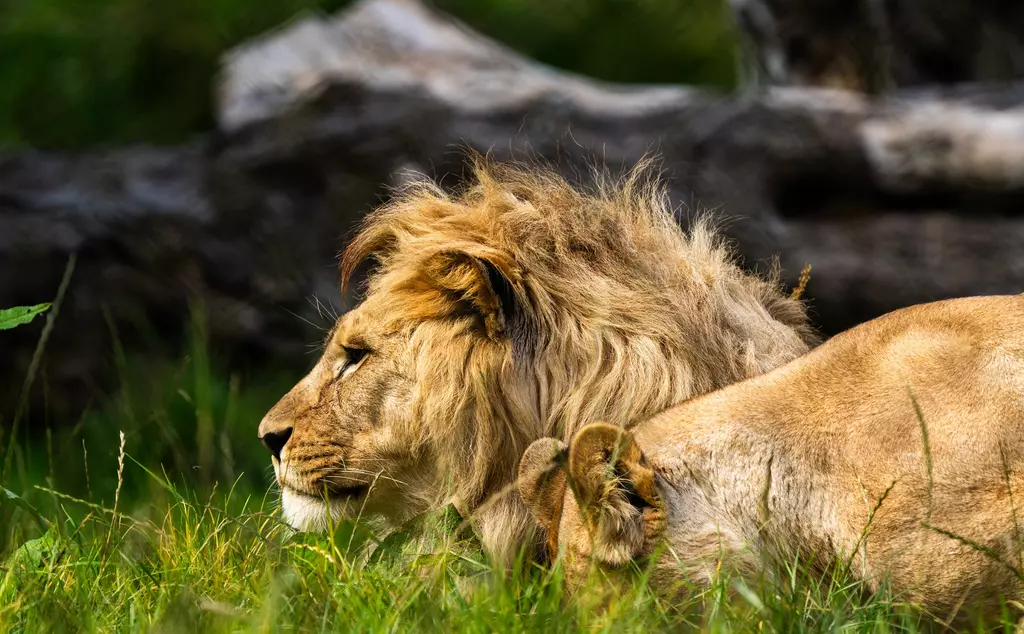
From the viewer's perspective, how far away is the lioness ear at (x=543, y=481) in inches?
86.6

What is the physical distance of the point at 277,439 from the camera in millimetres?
2891

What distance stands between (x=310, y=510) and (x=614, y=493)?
97 cm

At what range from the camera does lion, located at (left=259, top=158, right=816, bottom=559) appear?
8.79ft

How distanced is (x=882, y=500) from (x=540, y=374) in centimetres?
89

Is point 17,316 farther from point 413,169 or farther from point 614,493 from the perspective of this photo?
point 413,169

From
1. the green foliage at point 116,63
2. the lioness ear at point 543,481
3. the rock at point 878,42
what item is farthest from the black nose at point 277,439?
the green foliage at point 116,63

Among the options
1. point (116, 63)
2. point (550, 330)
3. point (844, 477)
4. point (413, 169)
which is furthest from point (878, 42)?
point (116, 63)

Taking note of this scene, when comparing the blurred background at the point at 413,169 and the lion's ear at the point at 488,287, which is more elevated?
the lion's ear at the point at 488,287

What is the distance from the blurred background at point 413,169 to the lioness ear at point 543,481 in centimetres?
261

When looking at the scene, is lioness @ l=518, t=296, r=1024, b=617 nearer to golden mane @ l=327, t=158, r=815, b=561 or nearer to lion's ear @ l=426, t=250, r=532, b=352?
golden mane @ l=327, t=158, r=815, b=561

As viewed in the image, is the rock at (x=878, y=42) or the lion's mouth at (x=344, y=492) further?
the rock at (x=878, y=42)

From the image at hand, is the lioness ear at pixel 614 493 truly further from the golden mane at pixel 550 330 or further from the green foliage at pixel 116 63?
the green foliage at pixel 116 63

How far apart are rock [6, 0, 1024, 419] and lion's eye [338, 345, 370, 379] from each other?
221 centimetres

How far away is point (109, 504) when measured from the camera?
4.22 metres
